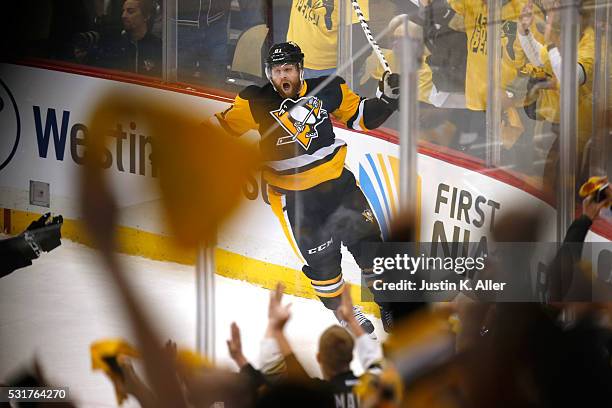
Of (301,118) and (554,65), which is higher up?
(554,65)

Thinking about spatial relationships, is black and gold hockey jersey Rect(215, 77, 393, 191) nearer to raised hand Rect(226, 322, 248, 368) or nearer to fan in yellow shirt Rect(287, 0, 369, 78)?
fan in yellow shirt Rect(287, 0, 369, 78)

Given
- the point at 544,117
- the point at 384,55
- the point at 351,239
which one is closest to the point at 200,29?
the point at 384,55

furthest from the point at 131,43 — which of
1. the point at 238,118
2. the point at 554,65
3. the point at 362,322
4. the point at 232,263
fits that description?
the point at 554,65

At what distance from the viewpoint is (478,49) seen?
242cm

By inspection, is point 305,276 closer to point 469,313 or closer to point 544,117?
point 469,313

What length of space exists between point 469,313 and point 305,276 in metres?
0.46

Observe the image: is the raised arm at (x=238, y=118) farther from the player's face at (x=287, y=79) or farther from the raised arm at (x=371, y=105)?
the raised arm at (x=371, y=105)

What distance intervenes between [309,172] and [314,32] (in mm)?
379

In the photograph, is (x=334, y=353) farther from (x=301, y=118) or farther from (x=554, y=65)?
(x=554, y=65)

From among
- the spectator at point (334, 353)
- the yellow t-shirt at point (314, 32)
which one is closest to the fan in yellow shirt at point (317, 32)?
the yellow t-shirt at point (314, 32)

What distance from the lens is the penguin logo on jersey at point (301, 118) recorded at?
8.06 ft

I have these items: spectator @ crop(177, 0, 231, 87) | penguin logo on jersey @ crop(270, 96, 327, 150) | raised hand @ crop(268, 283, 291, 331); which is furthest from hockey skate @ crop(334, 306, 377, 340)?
spectator @ crop(177, 0, 231, 87)

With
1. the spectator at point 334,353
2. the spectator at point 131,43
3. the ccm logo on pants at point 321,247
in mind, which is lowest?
the spectator at point 334,353

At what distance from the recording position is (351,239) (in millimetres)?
2467
